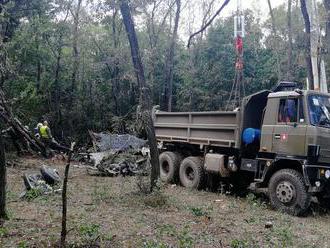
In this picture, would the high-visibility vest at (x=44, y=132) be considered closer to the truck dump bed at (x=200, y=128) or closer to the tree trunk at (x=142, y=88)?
the truck dump bed at (x=200, y=128)

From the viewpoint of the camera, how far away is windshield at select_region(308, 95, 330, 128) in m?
9.23

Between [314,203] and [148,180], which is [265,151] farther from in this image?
[148,180]

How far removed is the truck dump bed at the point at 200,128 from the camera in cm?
1091

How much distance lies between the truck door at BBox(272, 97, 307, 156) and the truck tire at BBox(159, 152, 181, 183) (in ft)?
13.4

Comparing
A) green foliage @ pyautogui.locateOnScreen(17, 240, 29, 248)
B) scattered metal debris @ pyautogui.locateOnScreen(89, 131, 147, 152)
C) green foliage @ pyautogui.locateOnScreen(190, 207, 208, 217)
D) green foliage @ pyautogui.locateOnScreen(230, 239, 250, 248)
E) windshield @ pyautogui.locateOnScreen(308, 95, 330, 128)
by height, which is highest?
windshield @ pyautogui.locateOnScreen(308, 95, 330, 128)

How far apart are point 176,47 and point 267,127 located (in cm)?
2242

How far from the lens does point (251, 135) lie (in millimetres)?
10531

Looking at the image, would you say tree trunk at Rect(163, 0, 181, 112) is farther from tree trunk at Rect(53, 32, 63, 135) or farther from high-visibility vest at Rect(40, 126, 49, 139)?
high-visibility vest at Rect(40, 126, 49, 139)

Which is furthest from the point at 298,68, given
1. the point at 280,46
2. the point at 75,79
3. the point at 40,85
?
the point at 40,85

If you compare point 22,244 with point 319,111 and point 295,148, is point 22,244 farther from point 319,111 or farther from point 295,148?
point 319,111

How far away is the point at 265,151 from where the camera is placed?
10094 millimetres

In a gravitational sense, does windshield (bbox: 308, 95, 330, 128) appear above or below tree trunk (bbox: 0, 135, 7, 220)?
above

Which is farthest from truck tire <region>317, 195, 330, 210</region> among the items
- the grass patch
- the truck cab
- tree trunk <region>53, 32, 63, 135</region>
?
tree trunk <region>53, 32, 63, 135</region>

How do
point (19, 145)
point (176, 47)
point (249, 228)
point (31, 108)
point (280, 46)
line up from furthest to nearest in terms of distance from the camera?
point (176, 47)
point (280, 46)
point (31, 108)
point (19, 145)
point (249, 228)
